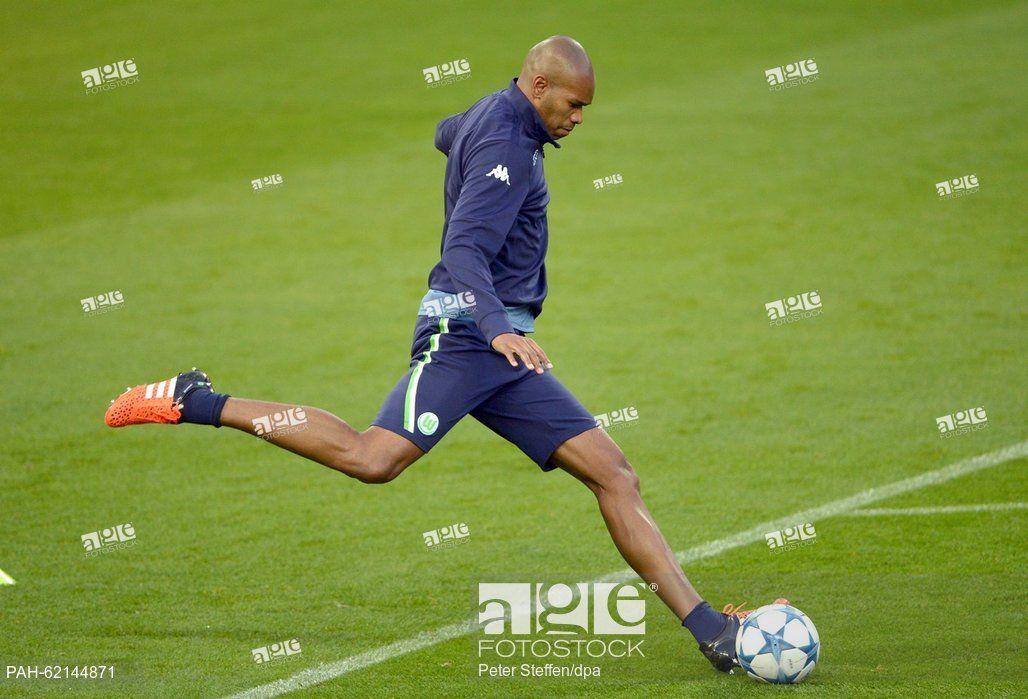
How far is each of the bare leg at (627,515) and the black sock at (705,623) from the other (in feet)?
0.12

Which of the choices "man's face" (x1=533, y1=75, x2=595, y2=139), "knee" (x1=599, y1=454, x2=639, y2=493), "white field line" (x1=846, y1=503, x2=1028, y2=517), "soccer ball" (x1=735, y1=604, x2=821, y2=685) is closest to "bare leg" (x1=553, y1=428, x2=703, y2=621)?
"knee" (x1=599, y1=454, x2=639, y2=493)

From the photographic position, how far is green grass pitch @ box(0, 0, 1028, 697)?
20.0 ft

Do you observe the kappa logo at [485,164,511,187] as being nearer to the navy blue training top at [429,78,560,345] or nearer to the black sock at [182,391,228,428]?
the navy blue training top at [429,78,560,345]

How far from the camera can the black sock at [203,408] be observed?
5520 millimetres

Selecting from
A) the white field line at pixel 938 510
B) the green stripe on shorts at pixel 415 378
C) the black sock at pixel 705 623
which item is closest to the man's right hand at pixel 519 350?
the green stripe on shorts at pixel 415 378

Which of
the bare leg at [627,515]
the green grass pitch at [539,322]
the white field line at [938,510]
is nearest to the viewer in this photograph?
the bare leg at [627,515]

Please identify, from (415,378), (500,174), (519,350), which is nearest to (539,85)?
(500,174)

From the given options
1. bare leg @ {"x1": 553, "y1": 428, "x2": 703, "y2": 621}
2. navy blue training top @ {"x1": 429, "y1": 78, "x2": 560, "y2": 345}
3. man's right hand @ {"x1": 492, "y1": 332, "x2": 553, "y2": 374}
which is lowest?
bare leg @ {"x1": 553, "y1": 428, "x2": 703, "y2": 621}

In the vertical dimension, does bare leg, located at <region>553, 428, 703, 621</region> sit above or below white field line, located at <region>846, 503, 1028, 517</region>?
above

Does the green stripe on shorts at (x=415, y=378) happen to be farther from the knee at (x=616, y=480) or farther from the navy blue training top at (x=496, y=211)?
the knee at (x=616, y=480)

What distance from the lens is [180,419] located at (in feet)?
18.3

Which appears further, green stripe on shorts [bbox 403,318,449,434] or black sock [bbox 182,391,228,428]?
black sock [bbox 182,391,228,428]

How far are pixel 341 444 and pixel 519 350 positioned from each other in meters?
0.89

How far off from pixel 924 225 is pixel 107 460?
9.31m
